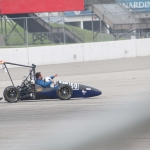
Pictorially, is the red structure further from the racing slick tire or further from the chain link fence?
the racing slick tire

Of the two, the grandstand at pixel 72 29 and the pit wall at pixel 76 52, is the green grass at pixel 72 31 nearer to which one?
the grandstand at pixel 72 29

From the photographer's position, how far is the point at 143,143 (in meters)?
6.35

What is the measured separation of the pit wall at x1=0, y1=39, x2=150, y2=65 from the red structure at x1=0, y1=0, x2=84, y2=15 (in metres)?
8.74

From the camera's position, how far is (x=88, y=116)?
8938 millimetres

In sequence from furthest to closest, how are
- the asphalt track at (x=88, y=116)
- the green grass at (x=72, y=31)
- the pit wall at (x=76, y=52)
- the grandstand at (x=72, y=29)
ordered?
the grandstand at (x=72, y=29)
the green grass at (x=72, y=31)
the pit wall at (x=76, y=52)
the asphalt track at (x=88, y=116)

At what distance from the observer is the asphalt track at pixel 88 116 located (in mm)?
2857

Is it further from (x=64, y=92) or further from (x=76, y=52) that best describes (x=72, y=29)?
(x=64, y=92)

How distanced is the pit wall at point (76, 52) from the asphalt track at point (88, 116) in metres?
0.70

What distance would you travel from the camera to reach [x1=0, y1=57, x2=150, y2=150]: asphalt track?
9.37 feet

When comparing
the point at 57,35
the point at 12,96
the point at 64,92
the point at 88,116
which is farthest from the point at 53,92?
the point at 57,35

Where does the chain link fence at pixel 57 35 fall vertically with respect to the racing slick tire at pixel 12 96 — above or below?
above

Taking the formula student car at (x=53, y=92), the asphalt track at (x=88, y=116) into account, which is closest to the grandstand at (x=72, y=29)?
the asphalt track at (x=88, y=116)

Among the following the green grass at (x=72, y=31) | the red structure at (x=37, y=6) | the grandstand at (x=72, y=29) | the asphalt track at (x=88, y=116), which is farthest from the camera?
the red structure at (x=37, y=6)

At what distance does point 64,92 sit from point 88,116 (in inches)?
129
